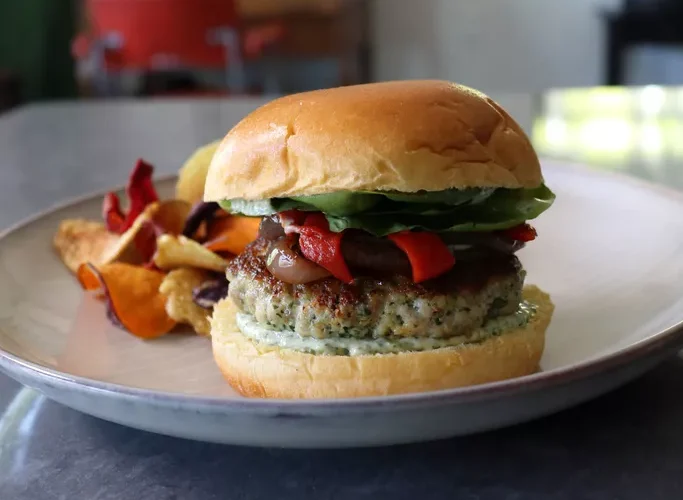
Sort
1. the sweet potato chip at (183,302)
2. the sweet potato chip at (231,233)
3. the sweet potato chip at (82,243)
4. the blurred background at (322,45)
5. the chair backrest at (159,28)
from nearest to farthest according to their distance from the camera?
the sweet potato chip at (183,302), the sweet potato chip at (231,233), the sweet potato chip at (82,243), the chair backrest at (159,28), the blurred background at (322,45)

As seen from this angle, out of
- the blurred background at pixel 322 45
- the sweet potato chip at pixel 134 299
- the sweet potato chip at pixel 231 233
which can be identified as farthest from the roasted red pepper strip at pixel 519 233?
the blurred background at pixel 322 45

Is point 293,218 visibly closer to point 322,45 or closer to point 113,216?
point 113,216

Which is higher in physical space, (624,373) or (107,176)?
(624,373)

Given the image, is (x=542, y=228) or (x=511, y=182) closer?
(x=511, y=182)

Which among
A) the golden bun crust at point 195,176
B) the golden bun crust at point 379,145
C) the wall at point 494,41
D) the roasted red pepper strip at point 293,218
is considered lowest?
the wall at point 494,41

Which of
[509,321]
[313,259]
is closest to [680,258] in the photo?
[509,321]

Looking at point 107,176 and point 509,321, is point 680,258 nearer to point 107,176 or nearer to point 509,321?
point 509,321

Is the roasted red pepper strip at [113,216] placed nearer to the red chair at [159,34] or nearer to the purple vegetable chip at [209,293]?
the purple vegetable chip at [209,293]

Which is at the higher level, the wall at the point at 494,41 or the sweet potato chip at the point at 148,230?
the sweet potato chip at the point at 148,230

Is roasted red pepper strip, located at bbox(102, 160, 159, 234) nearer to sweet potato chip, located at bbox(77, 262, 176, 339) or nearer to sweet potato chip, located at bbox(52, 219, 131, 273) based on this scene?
sweet potato chip, located at bbox(52, 219, 131, 273)
